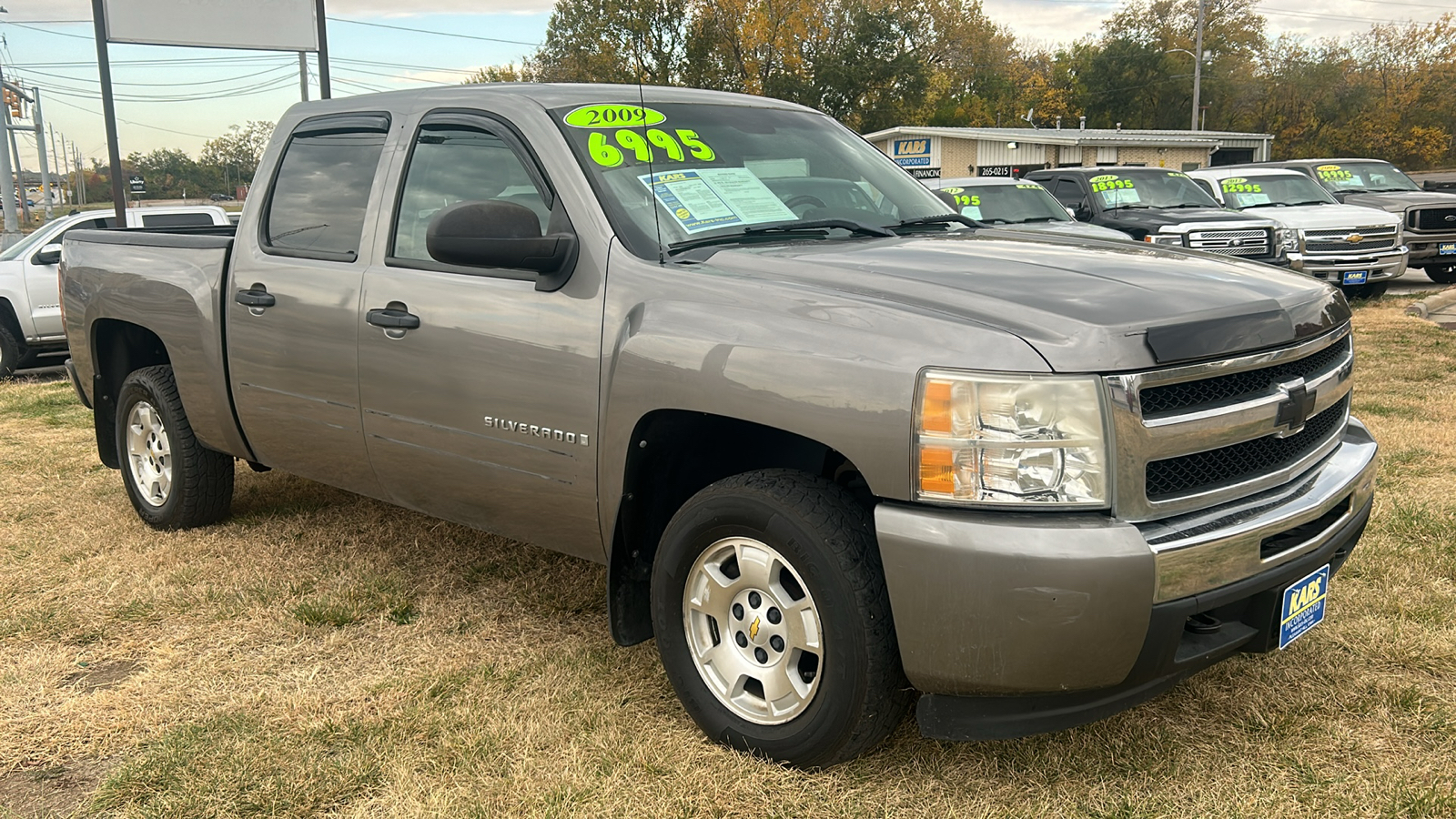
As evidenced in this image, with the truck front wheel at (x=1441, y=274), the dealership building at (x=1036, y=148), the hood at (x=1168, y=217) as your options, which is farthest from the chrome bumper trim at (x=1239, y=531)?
the dealership building at (x=1036, y=148)

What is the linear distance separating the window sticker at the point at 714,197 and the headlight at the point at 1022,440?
1178 mm

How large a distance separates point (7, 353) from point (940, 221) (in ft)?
35.0

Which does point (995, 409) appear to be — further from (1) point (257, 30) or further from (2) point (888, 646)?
(1) point (257, 30)

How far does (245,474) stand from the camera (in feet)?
21.0

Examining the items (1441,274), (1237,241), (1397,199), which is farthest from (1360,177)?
(1237,241)

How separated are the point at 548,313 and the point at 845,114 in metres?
58.6

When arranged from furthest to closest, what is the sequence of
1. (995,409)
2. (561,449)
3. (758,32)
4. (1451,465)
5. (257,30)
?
(758,32) → (257,30) → (1451,465) → (561,449) → (995,409)

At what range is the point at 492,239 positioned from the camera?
3.11 meters

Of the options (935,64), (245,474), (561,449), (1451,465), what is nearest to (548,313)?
(561,449)

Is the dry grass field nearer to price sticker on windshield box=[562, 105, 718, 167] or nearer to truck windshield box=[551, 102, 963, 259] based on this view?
truck windshield box=[551, 102, 963, 259]

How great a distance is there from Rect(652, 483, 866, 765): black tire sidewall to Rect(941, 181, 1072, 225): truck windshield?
28.6 feet

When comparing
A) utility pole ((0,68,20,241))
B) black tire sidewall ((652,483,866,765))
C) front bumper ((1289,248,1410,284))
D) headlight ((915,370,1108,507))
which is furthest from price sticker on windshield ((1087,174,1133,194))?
utility pole ((0,68,20,241))

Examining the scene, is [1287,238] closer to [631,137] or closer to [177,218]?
[631,137]

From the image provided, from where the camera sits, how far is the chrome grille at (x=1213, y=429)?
96.9 inches
